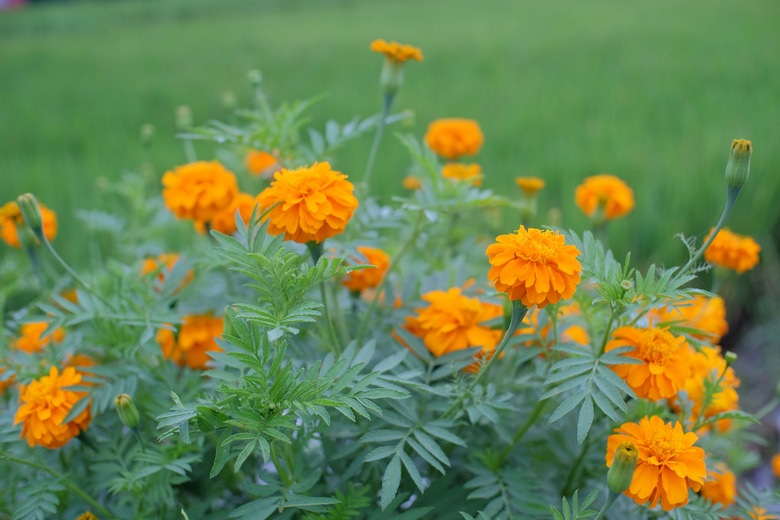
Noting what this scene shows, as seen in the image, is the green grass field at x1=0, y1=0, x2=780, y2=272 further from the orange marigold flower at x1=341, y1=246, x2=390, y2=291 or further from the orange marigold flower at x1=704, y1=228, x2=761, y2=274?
the orange marigold flower at x1=341, y1=246, x2=390, y2=291

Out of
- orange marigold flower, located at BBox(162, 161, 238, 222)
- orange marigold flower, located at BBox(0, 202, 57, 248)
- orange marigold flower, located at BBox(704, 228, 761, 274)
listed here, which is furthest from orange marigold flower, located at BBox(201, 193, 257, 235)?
orange marigold flower, located at BBox(704, 228, 761, 274)

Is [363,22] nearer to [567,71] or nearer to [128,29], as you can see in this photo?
[128,29]

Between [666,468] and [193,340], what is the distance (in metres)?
0.60

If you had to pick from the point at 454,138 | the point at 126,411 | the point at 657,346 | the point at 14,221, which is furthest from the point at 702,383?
the point at 14,221

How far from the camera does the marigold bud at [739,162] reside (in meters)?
0.61

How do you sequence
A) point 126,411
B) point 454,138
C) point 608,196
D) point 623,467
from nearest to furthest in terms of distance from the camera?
point 623,467
point 126,411
point 608,196
point 454,138

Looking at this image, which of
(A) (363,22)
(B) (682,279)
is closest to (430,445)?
(B) (682,279)

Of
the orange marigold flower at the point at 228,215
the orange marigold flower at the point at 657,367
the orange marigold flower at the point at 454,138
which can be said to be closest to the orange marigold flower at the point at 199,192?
the orange marigold flower at the point at 228,215

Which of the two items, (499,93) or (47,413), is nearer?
(47,413)

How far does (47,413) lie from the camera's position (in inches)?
24.9

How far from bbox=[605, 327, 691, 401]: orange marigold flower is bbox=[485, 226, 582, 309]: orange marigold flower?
127mm

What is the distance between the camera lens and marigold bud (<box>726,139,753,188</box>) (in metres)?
0.61

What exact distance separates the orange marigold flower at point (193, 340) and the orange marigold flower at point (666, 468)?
0.55 m

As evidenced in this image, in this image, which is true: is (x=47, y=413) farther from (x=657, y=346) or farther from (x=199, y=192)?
(x=657, y=346)
